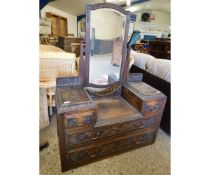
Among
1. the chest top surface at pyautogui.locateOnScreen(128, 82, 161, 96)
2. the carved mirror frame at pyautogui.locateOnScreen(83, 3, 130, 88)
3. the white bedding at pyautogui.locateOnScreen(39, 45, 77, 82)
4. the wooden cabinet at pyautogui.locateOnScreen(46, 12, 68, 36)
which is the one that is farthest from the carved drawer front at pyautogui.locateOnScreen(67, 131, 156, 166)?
the wooden cabinet at pyautogui.locateOnScreen(46, 12, 68, 36)

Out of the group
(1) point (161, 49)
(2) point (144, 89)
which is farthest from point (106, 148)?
(1) point (161, 49)

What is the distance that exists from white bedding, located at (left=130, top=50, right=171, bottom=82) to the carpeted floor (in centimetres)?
84

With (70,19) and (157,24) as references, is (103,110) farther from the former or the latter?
(157,24)

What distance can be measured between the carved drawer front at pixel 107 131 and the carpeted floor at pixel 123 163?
31 centimetres

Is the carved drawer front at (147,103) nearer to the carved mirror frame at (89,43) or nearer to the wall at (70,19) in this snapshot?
the carved mirror frame at (89,43)

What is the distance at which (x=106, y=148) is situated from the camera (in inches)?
54.0
